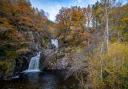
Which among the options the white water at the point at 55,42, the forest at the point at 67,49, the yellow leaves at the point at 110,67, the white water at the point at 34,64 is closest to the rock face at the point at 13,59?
the forest at the point at 67,49

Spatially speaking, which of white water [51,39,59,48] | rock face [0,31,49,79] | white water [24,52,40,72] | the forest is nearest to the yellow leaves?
the forest

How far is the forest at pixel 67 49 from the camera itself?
1825cm

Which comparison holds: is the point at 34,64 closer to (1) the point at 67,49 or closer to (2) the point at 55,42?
(1) the point at 67,49

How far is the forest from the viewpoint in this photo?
1825 cm

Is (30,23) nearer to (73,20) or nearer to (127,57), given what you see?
(73,20)

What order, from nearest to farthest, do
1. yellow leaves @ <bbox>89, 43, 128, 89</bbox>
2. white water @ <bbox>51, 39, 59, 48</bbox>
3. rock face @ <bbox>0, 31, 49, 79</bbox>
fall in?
1. yellow leaves @ <bbox>89, 43, 128, 89</bbox>
2. rock face @ <bbox>0, 31, 49, 79</bbox>
3. white water @ <bbox>51, 39, 59, 48</bbox>

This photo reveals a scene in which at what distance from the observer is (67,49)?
39.1 m

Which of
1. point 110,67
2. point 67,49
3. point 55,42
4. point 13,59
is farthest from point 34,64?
point 110,67

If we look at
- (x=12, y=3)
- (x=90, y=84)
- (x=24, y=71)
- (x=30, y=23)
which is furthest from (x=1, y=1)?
(x=90, y=84)

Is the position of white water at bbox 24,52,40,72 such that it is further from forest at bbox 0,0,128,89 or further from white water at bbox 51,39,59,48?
white water at bbox 51,39,59,48

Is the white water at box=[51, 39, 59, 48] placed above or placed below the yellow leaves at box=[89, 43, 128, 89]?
above

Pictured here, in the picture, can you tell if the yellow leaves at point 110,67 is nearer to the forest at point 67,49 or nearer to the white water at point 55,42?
the forest at point 67,49

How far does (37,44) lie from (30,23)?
1009cm

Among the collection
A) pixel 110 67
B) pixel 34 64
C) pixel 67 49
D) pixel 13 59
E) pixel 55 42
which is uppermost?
pixel 55 42
